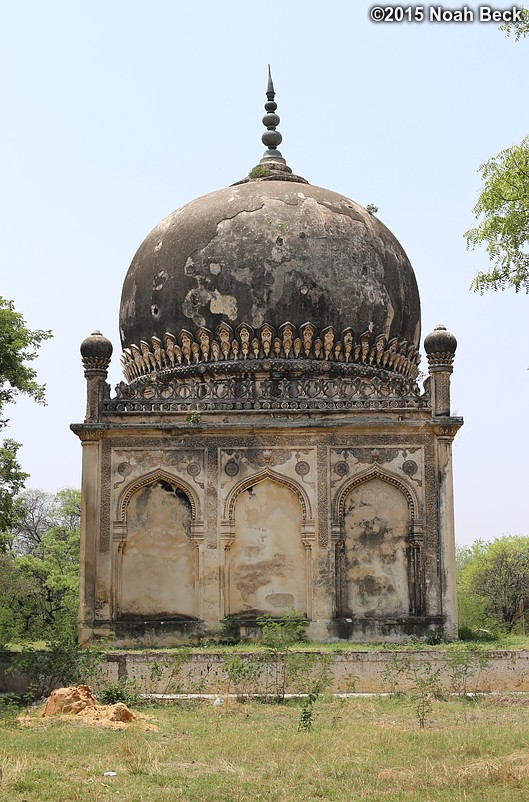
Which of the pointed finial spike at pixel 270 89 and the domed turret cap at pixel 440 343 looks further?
the pointed finial spike at pixel 270 89

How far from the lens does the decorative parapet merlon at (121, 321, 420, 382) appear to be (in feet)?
56.1

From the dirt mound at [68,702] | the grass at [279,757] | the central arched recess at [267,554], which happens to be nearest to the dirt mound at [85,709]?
the dirt mound at [68,702]

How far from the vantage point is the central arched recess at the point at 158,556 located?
15.7 metres

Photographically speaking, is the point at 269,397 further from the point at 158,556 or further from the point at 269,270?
the point at 158,556

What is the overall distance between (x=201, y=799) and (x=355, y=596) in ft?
25.9

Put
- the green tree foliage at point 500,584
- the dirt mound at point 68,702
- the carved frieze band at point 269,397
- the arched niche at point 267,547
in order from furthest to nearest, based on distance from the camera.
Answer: the green tree foliage at point 500,584, the carved frieze band at point 269,397, the arched niche at point 267,547, the dirt mound at point 68,702

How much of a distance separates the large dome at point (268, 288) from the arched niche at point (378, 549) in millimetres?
2387

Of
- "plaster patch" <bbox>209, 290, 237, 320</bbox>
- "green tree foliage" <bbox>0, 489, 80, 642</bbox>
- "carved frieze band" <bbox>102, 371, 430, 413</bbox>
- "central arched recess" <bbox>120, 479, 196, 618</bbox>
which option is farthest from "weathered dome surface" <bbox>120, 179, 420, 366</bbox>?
"green tree foliage" <bbox>0, 489, 80, 642</bbox>

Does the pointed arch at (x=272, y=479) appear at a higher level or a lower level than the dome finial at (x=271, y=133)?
lower

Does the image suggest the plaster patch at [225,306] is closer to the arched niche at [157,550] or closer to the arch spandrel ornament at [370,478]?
the arched niche at [157,550]

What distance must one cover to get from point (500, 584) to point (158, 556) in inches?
644

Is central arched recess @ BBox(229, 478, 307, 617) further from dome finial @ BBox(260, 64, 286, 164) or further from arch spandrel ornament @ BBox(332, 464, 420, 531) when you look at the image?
dome finial @ BBox(260, 64, 286, 164)

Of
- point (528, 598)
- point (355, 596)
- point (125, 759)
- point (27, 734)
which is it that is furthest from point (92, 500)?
point (528, 598)

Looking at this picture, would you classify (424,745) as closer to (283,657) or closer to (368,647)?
(283,657)
